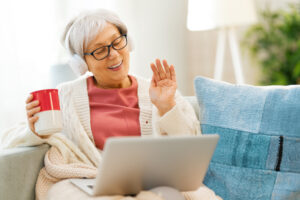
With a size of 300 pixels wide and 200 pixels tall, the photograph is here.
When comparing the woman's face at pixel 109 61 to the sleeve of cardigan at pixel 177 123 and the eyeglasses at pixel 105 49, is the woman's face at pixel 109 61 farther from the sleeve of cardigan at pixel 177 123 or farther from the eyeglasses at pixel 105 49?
the sleeve of cardigan at pixel 177 123

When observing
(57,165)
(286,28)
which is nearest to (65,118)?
(57,165)

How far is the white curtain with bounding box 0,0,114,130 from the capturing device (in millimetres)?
1958

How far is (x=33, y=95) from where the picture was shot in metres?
1.30

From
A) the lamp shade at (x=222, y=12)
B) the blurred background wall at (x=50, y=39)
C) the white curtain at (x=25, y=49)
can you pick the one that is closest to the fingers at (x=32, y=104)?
the blurred background wall at (x=50, y=39)

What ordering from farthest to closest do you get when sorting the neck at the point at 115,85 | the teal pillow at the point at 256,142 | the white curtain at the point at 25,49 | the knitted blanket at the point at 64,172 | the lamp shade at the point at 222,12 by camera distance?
the lamp shade at the point at 222,12 < the white curtain at the point at 25,49 < the neck at the point at 115,85 < the teal pillow at the point at 256,142 < the knitted blanket at the point at 64,172

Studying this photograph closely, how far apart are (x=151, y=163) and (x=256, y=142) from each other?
0.51 metres

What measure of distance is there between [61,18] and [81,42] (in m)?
0.76

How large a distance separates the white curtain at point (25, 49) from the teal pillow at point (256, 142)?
2.98 feet

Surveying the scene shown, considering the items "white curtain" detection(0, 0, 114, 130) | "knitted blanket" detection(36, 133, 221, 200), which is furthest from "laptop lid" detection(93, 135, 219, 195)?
"white curtain" detection(0, 0, 114, 130)

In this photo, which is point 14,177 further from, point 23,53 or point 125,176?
point 23,53

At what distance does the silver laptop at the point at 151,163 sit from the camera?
3.20 ft

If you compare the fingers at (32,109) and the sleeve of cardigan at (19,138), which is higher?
the fingers at (32,109)

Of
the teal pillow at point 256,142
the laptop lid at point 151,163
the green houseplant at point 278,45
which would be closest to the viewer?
the laptop lid at point 151,163

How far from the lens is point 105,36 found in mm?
1601
